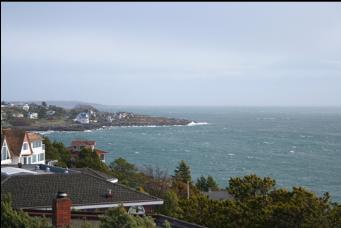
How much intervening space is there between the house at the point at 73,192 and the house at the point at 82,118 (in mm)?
145624

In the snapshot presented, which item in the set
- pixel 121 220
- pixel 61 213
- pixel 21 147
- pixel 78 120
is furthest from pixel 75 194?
pixel 78 120

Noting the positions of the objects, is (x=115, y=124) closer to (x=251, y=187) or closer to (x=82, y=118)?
(x=82, y=118)

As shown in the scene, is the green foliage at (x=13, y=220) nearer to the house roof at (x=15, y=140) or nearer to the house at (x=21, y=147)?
the house at (x=21, y=147)

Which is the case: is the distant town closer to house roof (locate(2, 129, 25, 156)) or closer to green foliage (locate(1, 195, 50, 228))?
house roof (locate(2, 129, 25, 156))

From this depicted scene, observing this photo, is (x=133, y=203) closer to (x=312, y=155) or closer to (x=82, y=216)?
(x=82, y=216)

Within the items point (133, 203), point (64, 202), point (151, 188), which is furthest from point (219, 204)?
point (151, 188)

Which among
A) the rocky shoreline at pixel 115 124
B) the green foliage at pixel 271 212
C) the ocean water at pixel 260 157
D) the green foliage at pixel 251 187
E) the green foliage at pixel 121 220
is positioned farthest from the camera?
the rocky shoreline at pixel 115 124

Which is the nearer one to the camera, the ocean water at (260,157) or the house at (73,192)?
the house at (73,192)

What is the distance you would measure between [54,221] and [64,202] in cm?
42

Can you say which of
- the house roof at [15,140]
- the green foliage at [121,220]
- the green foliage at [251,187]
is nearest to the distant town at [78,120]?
the house roof at [15,140]

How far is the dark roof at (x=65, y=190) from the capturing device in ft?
49.3

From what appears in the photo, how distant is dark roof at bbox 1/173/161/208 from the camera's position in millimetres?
15015

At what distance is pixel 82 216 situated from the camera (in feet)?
40.0

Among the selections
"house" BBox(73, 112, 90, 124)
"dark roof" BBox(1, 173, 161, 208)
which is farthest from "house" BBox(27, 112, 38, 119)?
"dark roof" BBox(1, 173, 161, 208)
